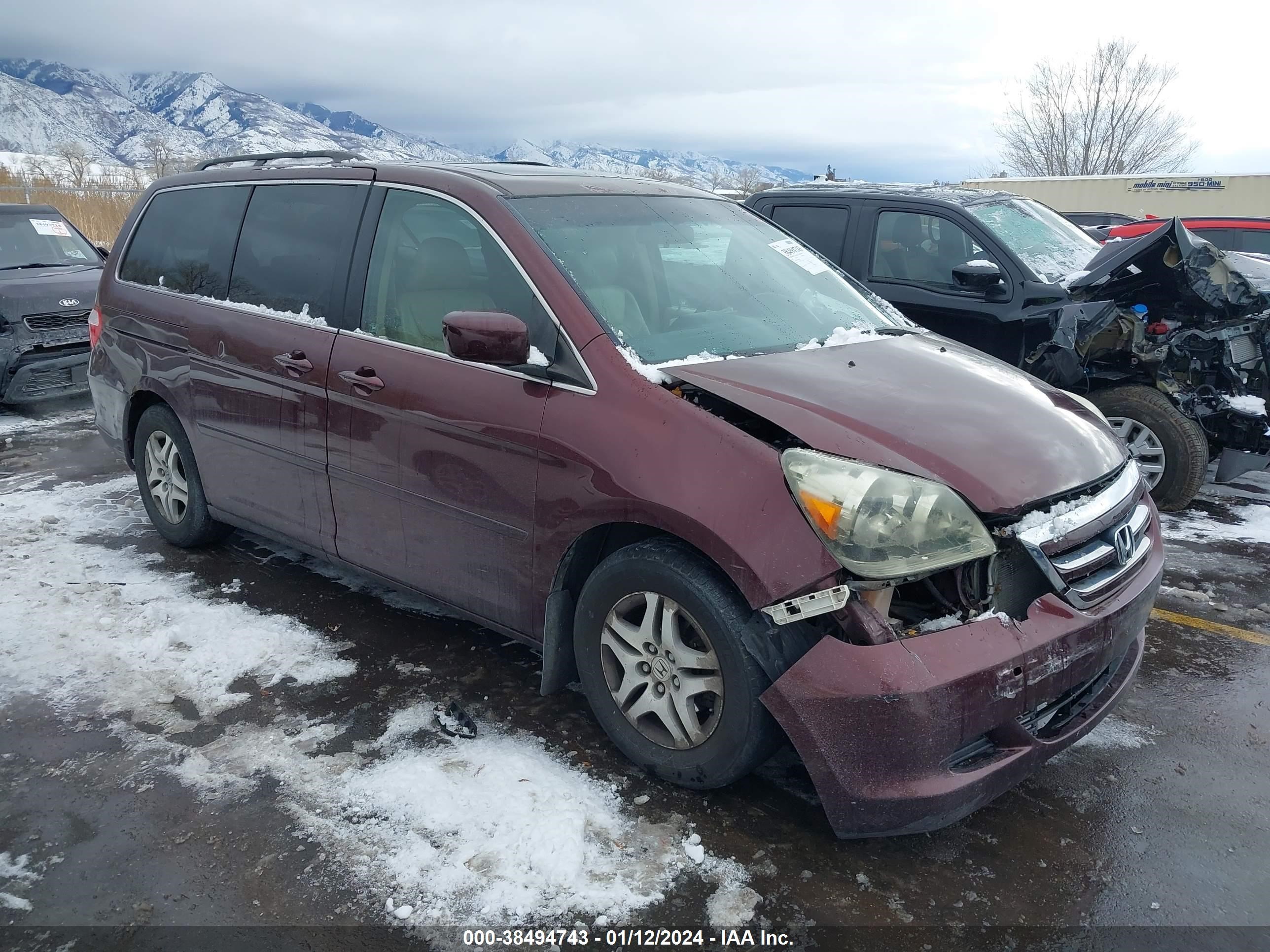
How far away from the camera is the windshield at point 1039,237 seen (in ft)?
21.4

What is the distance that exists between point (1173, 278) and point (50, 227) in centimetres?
1041

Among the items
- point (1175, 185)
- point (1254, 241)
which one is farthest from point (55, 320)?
point (1175, 185)

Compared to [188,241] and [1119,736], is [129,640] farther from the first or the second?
[1119,736]

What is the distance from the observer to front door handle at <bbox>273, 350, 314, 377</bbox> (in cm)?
372

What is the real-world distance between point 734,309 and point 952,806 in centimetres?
186

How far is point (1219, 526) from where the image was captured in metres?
5.55

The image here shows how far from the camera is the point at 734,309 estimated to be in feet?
11.2

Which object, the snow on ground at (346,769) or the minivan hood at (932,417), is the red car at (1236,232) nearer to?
the minivan hood at (932,417)

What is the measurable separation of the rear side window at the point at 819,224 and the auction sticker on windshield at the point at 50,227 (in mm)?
7607

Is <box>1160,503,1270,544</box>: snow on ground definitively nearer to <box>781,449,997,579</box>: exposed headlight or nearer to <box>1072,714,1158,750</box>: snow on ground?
<box>1072,714,1158,750</box>: snow on ground

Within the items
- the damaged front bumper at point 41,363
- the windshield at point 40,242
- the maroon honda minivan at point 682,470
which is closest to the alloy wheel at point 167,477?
the maroon honda minivan at point 682,470

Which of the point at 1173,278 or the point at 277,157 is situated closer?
the point at 277,157

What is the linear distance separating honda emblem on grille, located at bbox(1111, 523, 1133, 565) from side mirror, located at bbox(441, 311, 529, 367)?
1.92 m

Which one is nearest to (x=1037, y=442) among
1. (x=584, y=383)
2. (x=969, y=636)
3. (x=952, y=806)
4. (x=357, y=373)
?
(x=969, y=636)
